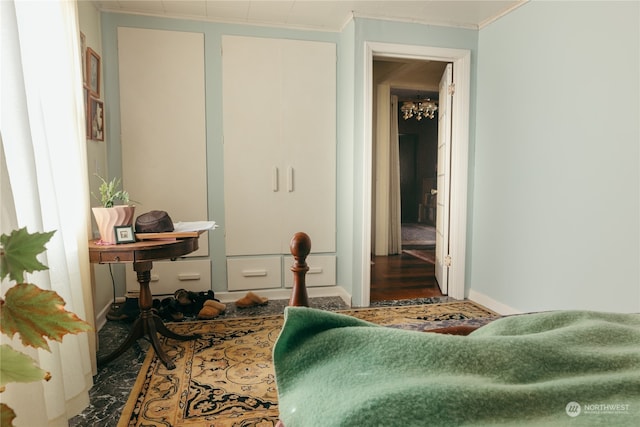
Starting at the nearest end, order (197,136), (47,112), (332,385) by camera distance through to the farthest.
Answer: (332,385)
(47,112)
(197,136)

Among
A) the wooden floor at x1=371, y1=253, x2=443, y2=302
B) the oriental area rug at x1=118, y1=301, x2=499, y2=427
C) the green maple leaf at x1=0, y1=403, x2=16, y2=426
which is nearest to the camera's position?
the green maple leaf at x1=0, y1=403, x2=16, y2=426

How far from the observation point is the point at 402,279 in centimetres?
436

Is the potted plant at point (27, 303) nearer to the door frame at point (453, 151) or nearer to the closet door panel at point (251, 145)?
the door frame at point (453, 151)

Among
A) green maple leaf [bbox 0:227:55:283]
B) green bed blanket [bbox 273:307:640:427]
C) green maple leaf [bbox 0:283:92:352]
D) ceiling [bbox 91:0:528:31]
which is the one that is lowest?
green bed blanket [bbox 273:307:640:427]

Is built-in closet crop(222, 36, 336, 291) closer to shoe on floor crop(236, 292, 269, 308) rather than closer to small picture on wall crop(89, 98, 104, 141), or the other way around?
shoe on floor crop(236, 292, 269, 308)

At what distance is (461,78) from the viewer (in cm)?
348

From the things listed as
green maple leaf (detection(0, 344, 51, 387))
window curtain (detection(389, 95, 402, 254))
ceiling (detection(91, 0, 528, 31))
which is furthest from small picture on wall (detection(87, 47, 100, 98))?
window curtain (detection(389, 95, 402, 254))

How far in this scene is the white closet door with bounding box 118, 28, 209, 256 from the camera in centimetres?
326

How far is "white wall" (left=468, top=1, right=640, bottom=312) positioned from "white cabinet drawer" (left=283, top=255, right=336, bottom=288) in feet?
4.14

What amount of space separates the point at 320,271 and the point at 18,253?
330cm

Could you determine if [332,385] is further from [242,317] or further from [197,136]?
[197,136]

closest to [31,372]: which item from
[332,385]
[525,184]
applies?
[332,385]

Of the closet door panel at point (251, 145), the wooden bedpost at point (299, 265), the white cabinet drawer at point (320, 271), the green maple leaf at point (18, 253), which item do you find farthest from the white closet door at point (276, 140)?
the green maple leaf at point (18, 253)

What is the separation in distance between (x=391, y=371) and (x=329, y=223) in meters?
3.01
